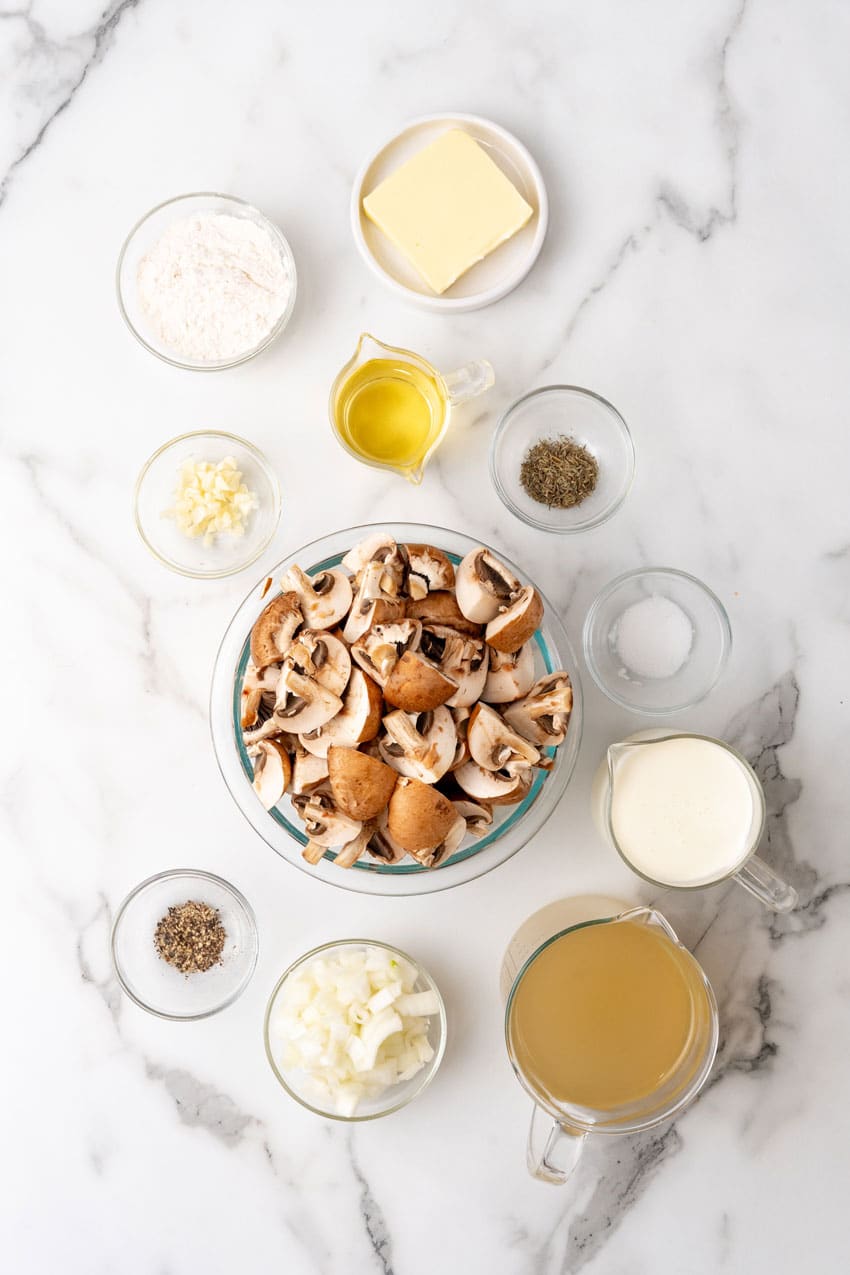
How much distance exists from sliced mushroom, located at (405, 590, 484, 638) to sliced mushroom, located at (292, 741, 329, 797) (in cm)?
25

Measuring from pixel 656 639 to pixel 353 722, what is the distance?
1.98ft

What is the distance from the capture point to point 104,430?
183 cm

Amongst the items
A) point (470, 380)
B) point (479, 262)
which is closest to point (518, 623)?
point (470, 380)

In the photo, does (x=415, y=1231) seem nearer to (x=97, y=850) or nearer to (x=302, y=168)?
(x=97, y=850)

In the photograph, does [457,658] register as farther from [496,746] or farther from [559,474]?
[559,474]

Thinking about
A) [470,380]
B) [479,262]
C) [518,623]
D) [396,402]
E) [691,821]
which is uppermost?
A: [479,262]

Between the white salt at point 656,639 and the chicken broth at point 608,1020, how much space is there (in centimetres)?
44

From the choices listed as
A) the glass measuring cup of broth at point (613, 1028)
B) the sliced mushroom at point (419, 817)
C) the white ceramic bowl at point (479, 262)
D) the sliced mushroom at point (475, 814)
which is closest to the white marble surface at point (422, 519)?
the white ceramic bowl at point (479, 262)

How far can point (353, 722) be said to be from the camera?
4.77 feet

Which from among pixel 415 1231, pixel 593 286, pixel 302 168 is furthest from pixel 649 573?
pixel 415 1231

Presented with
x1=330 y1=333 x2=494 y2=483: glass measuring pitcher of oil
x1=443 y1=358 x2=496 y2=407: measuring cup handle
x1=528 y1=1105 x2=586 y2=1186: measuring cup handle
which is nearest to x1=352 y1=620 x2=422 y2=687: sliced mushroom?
x1=330 y1=333 x2=494 y2=483: glass measuring pitcher of oil

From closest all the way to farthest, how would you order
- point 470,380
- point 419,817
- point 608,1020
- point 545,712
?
point 419,817 < point 545,712 < point 608,1020 < point 470,380

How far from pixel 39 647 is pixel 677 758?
3.67 ft

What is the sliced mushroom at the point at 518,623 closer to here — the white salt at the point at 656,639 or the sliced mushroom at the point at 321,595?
the sliced mushroom at the point at 321,595
